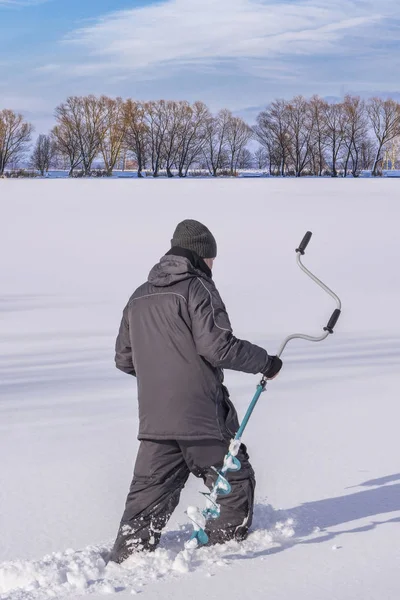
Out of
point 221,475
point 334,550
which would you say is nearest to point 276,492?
point 334,550

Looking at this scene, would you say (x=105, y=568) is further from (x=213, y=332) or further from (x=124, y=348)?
(x=213, y=332)

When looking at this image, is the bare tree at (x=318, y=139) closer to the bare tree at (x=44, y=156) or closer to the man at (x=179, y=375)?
the bare tree at (x=44, y=156)

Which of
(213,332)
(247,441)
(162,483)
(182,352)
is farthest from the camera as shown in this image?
(247,441)

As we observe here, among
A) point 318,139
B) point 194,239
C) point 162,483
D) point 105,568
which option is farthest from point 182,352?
point 318,139

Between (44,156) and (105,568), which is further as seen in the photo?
(44,156)

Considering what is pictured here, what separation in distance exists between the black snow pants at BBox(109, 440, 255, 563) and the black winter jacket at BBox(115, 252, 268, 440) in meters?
0.08

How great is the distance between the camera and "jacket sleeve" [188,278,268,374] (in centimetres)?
308

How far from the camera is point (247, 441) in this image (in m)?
5.04

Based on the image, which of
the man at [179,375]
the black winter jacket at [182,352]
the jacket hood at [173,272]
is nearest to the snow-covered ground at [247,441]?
the man at [179,375]

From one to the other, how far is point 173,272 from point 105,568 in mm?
1118

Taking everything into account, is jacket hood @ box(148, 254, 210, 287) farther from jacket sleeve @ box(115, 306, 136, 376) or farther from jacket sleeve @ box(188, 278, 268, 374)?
jacket sleeve @ box(115, 306, 136, 376)

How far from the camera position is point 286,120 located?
72.9 meters

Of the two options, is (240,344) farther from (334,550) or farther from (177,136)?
(177,136)

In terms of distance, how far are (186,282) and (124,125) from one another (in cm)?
7092
